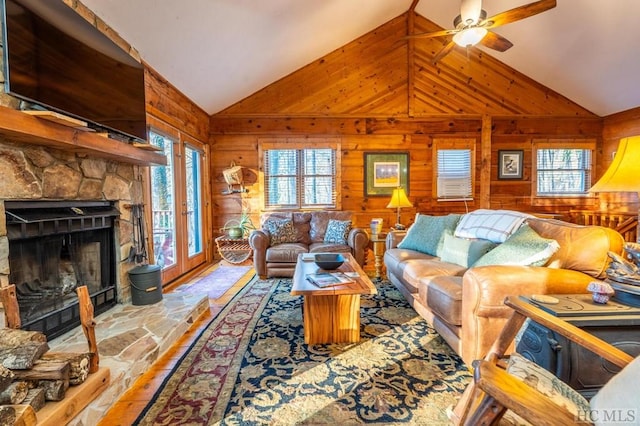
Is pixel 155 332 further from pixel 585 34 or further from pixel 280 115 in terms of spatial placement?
pixel 585 34

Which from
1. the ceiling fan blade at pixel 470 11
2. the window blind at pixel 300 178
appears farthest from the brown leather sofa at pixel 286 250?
the ceiling fan blade at pixel 470 11

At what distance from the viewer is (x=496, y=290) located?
171 centimetres

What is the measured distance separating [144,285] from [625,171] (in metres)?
3.46

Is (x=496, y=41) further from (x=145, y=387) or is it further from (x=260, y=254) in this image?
(x=145, y=387)

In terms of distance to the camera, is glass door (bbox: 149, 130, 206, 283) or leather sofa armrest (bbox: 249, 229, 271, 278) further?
leather sofa armrest (bbox: 249, 229, 271, 278)

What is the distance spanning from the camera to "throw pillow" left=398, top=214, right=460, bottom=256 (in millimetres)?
3193

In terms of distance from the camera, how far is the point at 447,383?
5.73ft

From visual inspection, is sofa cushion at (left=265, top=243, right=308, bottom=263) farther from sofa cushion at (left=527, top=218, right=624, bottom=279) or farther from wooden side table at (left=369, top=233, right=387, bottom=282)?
sofa cushion at (left=527, top=218, right=624, bottom=279)

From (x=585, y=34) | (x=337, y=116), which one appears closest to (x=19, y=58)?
(x=337, y=116)

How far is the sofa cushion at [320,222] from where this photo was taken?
14.7 feet

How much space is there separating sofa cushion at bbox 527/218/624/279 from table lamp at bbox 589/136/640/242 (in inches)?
19.5

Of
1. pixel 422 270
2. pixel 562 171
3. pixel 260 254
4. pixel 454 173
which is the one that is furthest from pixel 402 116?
pixel 422 270

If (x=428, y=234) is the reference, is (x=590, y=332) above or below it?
below

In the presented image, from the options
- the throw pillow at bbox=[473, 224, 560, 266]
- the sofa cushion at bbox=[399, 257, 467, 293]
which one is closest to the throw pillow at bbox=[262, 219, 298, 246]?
the sofa cushion at bbox=[399, 257, 467, 293]
